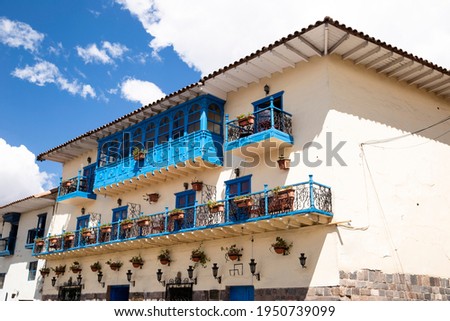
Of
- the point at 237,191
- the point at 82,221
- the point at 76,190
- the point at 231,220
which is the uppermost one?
the point at 76,190

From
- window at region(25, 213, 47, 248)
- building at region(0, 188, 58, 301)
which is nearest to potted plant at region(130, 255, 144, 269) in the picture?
building at region(0, 188, 58, 301)

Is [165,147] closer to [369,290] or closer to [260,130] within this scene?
[260,130]

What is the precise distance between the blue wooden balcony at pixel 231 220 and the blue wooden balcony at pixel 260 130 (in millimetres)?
1785

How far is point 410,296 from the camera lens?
51.7 ft

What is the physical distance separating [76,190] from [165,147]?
306 inches

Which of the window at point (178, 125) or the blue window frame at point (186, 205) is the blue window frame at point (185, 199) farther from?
the window at point (178, 125)

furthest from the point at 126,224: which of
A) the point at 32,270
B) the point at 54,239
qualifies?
the point at 32,270

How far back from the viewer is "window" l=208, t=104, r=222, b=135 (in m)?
20.1

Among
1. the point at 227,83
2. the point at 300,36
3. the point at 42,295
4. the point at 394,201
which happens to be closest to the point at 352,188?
the point at 394,201

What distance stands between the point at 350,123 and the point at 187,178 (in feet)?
25.0

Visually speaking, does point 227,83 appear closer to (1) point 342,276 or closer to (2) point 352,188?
(2) point 352,188

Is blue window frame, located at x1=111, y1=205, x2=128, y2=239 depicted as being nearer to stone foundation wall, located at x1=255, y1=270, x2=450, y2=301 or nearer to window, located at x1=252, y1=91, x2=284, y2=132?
stone foundation wall, located at x1=255, y1=270, x2=450, y2=301

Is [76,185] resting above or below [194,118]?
below

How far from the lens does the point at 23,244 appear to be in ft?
104
